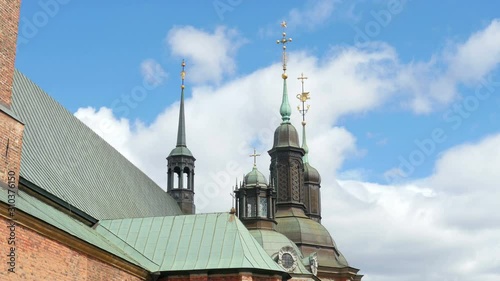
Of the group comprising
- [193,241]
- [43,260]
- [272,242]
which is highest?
[272,242]

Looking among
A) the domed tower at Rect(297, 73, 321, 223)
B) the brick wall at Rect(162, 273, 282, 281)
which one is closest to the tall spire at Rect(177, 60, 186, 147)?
the domed tower at Rect(297, 73, 321, 223)

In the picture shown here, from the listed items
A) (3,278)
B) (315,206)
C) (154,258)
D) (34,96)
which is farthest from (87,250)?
(315,206)

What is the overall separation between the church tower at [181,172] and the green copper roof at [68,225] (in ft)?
70.2

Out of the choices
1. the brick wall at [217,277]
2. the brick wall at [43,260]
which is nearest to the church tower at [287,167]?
the brick wall at [217,277]

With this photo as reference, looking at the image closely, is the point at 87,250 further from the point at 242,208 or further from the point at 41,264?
the point at 242,208

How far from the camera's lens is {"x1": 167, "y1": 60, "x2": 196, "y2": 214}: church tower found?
50.3m

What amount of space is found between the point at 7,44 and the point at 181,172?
105ft

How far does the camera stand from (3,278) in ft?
58.9

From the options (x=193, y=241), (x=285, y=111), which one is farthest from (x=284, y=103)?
(x=193, y=241)

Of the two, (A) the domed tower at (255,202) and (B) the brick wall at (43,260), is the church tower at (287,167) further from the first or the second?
(B) the brick wall at (43,260)

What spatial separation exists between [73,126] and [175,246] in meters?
6.86

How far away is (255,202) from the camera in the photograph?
4594 centimetres

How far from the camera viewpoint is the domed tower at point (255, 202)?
45.4 m

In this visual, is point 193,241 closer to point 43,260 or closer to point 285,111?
point 43,260
